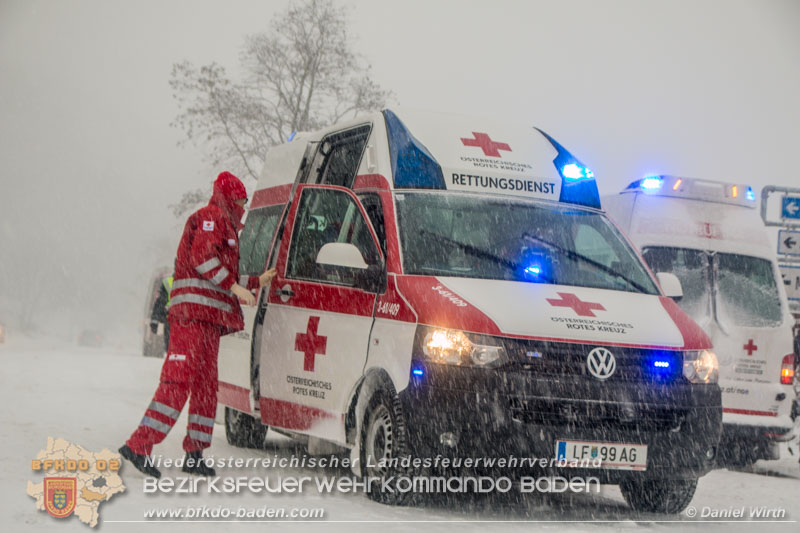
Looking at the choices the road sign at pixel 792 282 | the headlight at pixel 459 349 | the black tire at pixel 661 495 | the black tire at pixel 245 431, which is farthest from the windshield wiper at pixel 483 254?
the road sign at pixel 792 282

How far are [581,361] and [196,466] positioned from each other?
2.70 m

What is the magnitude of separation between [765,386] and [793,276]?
6872 millimetres

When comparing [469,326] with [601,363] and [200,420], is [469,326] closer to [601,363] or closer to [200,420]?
[601,363]

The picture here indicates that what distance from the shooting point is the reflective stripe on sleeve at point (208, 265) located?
753 centimetres

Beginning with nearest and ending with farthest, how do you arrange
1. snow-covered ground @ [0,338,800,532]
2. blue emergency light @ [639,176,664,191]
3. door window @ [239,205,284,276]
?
snow-covered ground @ [0,338,800,532]
door window @ [239,205,284,276]
blue emergency light @ [639,176,664,191]

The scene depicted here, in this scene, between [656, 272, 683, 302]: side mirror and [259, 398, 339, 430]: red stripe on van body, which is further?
[656, 272, 683, 302]: side mirror

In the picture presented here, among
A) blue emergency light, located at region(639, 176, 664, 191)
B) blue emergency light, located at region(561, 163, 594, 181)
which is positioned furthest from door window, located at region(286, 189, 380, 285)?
blue emergency light, located at region(639, 176, 664, 191)

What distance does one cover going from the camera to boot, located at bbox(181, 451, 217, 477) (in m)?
7.60

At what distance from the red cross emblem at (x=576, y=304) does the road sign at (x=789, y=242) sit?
11.6 m

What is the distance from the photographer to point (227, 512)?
6297 millimetres

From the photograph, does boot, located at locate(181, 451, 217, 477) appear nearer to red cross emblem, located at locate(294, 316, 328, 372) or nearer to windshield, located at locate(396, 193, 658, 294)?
red cross emblem, located at locate(294, 316, 328, 372)

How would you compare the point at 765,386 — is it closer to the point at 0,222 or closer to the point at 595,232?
the point at 595,232

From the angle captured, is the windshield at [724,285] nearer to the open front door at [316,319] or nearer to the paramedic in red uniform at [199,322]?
the open front door at [316,319]

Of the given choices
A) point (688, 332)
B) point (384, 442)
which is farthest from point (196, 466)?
point (688, 332)
